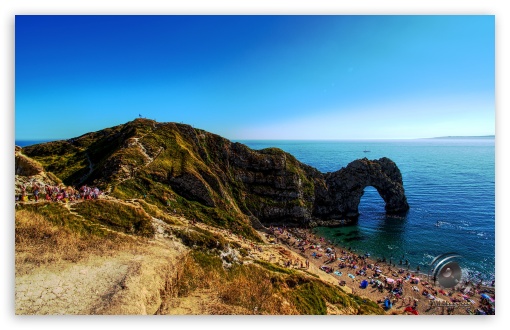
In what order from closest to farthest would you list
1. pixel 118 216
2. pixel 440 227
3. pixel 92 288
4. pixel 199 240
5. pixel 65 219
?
1. pixel 92 288
2. pixel 65 219
3. pixel 118 216
4. pixel 199 240
5. pixel 440 227

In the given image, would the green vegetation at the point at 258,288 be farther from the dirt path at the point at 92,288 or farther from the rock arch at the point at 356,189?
the rock arch at the point at 356,189

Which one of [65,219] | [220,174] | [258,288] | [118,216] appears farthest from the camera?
[220,174]

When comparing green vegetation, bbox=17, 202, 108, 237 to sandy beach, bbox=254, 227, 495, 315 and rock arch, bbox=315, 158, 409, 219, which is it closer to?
sandy beach, bbox=254, 227, 495, 315

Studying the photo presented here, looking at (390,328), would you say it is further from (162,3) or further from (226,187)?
(226,187)

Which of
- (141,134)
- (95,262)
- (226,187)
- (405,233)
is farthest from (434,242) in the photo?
(141,134)

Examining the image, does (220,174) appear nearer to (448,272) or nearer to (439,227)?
(448,272)

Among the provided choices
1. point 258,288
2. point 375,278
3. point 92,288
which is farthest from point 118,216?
point 375,278

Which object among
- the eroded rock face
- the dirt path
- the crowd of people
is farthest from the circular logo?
the crowd of people

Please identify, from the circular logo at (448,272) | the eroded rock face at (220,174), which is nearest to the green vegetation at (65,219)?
the eroded rock face at (220,174)
